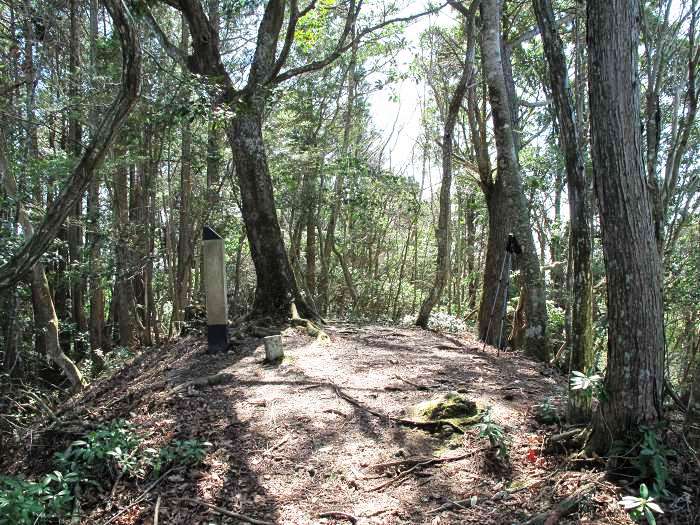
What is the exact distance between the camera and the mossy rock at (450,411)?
450cm

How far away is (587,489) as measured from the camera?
3273mm

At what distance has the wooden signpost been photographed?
7082 mm

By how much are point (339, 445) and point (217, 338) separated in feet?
11.3

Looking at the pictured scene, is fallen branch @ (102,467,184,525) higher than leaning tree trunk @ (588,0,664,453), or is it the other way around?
leaning tree trunk @ (588,0,664,453)

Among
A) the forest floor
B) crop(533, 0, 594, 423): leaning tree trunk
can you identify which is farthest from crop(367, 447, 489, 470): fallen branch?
crop(533, 0, 594, 423): leaning tree trunk

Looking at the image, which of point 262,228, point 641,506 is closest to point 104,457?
point 641,506

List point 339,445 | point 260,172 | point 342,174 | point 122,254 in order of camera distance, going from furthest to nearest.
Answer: point 342,174, point 122,254, point 260,172, point 339,445

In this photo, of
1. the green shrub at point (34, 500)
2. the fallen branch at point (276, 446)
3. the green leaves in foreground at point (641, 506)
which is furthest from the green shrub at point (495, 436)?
the green shrub at point (34, 500)

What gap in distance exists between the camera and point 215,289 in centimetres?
708

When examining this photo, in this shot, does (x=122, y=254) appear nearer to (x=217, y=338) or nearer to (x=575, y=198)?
(x=217, y=338)

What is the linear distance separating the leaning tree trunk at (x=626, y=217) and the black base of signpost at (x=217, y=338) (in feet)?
17.2

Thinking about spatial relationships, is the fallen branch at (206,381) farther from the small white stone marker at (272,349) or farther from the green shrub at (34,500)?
the green shrub at (34,500)

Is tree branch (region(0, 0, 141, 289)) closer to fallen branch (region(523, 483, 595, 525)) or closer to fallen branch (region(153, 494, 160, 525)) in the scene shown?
fallen branch (region(153, 494, 160, 525))

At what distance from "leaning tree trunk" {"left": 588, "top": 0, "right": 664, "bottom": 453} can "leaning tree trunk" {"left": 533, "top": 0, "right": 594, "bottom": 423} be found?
833mm
